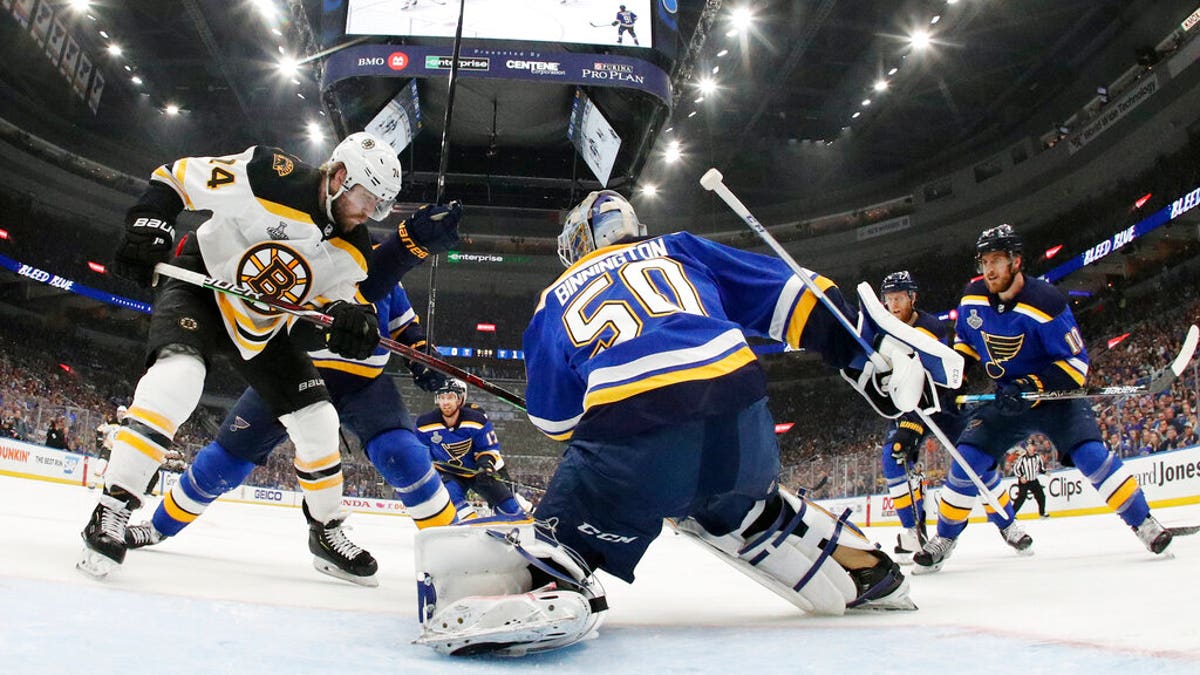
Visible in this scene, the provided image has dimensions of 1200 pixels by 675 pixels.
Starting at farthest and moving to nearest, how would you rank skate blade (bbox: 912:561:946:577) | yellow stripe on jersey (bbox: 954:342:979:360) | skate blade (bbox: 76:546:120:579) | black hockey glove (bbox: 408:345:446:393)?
yellow stripe on jersey (bbox: 954:342:979:360), black hockey glove (bbox: 408:345:446:393), skate blade (bbox: 912:561:946:577), skate blade (bbox: 76:546:120:579)

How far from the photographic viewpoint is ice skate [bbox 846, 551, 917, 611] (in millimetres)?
1891

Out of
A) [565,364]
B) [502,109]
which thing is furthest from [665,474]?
[502,109]

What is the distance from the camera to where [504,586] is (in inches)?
57.6

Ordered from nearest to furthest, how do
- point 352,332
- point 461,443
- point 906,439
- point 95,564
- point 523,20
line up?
point 95,564 < point 352,332 < point 906,439 < point 461,443 < point 523,20

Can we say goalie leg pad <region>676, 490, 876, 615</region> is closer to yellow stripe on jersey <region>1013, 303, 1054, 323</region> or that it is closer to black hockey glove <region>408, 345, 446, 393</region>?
black hockey glove <region>408, 345, 446, 393</region>

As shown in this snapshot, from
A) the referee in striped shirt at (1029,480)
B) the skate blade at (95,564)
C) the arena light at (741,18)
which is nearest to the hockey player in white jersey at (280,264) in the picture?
the skate blade at (95,564)

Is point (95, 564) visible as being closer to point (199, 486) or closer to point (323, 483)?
point (323, 483)

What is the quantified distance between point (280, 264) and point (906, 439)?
3529 millimetres

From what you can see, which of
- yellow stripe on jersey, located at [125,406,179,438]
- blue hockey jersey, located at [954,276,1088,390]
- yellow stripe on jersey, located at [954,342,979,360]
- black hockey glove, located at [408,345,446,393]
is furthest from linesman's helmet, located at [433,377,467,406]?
yellow stripe on jersey, located at [954,342,979,360]

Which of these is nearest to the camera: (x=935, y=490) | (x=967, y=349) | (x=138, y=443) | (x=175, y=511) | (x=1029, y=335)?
(x=138, y=443)

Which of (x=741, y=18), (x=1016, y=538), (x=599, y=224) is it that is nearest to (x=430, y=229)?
(x=599, y=224)

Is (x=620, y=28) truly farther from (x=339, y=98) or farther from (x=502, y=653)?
(x=502, y=653)

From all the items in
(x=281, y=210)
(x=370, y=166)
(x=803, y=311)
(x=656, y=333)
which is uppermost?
(x=370, y=166)

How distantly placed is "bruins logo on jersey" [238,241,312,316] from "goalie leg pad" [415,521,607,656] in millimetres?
1453
